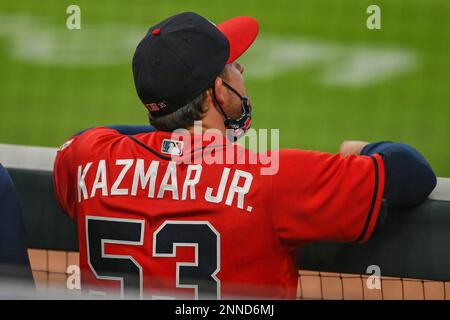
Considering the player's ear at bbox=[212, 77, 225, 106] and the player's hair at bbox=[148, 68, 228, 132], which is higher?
the player's ear at bbox=[212, 77, 225, 106]

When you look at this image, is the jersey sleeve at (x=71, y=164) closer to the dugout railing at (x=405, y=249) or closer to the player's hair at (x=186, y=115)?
the player's hair at (x=186, y=115)

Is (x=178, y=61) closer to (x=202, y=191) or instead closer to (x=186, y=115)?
(x=186, y=115)

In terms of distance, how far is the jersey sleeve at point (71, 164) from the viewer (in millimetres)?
2564

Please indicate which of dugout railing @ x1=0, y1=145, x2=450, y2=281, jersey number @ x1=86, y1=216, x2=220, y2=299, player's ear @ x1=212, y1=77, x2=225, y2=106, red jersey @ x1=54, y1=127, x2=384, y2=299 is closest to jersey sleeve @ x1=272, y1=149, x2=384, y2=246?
red jersey @ x1=54, y1=127, x2=384, y2=299

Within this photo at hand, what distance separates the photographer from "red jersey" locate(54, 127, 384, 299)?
2229mm

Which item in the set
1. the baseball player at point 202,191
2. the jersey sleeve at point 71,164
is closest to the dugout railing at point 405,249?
the baseball player at point 202,191

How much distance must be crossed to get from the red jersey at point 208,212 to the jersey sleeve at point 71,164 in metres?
0.04

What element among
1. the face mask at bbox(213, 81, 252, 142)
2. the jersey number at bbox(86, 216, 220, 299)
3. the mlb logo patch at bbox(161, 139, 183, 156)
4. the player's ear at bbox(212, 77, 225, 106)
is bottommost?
the jersey number at bbox(86, 216, 220, 299)

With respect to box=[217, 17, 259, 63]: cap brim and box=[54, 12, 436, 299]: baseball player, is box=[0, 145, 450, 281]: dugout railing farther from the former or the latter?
box=[217, 17, 259, 63]: cap brim

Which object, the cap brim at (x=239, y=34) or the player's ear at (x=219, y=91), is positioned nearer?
the player's ear at (x=219, y=91)

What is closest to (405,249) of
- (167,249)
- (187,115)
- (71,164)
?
(167,249)

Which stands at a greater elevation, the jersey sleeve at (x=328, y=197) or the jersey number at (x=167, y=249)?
the jersey sleeve at (x=328, y=197)

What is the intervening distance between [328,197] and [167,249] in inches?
18.8
